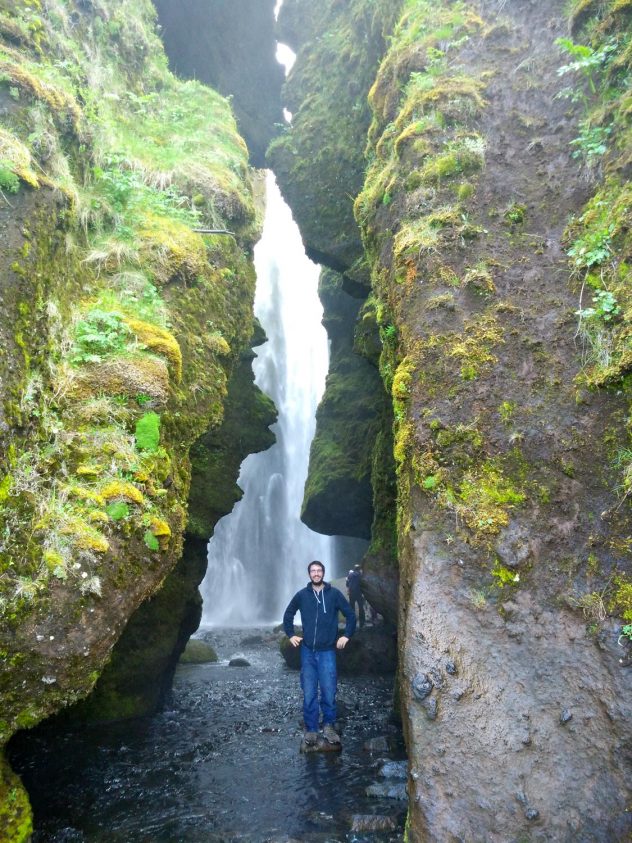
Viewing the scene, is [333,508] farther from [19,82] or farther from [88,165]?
[19,82]

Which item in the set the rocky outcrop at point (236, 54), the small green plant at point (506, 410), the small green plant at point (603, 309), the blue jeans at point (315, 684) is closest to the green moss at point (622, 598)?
the small green plant at point (506, 410)

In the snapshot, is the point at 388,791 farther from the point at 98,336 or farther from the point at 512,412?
the point at 98,336

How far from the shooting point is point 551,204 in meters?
7.08

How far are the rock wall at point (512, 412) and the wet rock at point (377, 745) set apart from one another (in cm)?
240

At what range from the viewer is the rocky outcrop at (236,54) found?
15844 millimetres

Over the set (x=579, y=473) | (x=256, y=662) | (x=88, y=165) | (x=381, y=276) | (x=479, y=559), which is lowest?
(x=256, y=662)

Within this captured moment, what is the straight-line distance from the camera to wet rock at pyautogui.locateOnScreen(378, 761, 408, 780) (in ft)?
20.8

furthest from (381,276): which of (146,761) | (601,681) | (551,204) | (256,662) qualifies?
(256,662)

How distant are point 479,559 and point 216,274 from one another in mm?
6137

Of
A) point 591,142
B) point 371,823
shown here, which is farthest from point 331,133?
point 371,823

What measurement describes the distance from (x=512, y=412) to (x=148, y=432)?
12.5 feet

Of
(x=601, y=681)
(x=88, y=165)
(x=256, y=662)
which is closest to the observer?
(x=601, y=681)

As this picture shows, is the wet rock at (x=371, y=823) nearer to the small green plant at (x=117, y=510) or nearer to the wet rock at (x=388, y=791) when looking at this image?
the wet rock at (x=388, y=791)

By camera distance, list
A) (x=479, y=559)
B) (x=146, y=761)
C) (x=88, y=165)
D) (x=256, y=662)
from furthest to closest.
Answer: (x=256, y=662), (x=88, y=165), (x=146, y=761), (x=479, y=559)
